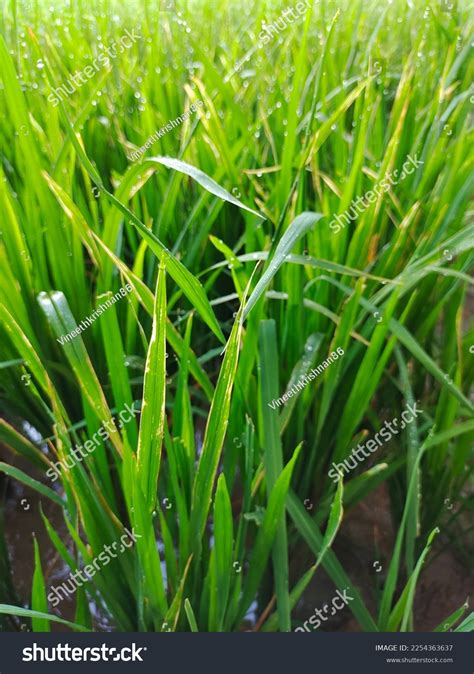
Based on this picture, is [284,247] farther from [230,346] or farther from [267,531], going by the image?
[267,531]

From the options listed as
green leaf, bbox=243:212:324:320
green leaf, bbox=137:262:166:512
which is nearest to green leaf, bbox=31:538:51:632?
green leaf, bbox=137:262:166:512

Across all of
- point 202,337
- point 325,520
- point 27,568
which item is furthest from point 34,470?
point 325,520

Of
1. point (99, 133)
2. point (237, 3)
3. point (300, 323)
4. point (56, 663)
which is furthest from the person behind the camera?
point (237, 3)

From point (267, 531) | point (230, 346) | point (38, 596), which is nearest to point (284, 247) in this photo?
point (230, 346)

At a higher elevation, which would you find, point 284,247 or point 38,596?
point 284,247

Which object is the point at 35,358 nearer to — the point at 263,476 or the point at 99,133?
the point at 263,476

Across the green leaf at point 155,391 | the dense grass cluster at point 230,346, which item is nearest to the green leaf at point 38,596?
the dense grass cluster at point 230,346

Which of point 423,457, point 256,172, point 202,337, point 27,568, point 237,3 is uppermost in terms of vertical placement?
point 237,3

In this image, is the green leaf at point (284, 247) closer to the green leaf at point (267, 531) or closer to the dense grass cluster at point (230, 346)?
the dense grass cluster at point (230, 346)
